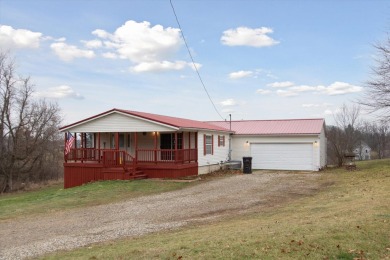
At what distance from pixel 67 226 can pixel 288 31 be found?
15.7 m

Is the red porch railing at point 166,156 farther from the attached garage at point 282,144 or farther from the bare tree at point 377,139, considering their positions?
the bare tree at point 377,139

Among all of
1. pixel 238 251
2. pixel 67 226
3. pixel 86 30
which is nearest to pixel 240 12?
pixel 86 30

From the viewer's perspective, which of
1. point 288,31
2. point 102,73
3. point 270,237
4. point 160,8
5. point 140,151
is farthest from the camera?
point 102,73

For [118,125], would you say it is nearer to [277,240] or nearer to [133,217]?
[133,217]

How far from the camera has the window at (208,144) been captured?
23203mm

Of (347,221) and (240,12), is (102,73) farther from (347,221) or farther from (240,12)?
(347,221)

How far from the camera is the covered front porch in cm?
1978

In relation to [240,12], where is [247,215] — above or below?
below

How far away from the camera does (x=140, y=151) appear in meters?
21.7

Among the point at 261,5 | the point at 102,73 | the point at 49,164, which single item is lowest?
the point at 49,164

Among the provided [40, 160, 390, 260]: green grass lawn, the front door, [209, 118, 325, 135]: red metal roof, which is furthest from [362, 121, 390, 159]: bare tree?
[40, 160, 390, 260]: green grass lawn

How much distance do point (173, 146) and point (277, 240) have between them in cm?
1647

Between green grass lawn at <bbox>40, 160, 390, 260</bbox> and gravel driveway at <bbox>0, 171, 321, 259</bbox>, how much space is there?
896 mm

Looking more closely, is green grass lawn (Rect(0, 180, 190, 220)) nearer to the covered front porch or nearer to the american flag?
the covered front porch
